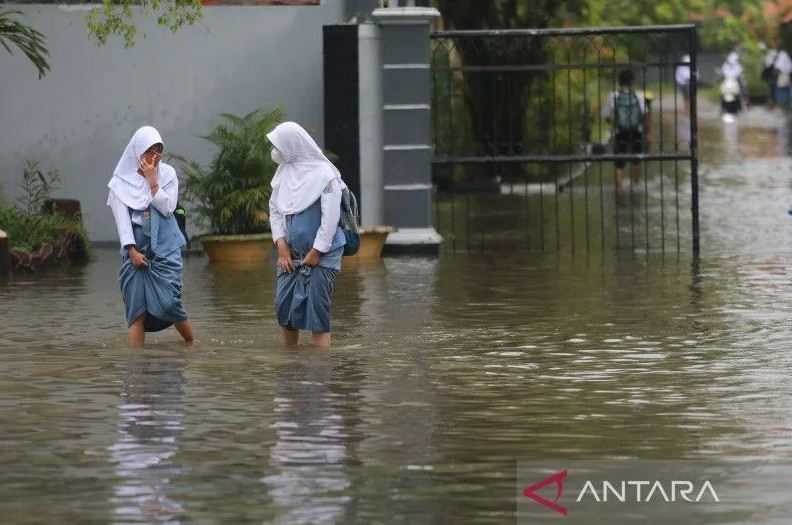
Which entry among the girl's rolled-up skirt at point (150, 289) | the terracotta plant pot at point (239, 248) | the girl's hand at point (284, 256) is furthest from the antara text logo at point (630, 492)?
the terracotta plant pot at point (239, 248)

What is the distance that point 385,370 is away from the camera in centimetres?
1283

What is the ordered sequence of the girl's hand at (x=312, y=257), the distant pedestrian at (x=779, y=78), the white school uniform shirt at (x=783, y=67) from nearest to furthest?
1. the girl's hand at (x=312, y=257)
2. the white school uniform shirt at (x=783, y=67)
3. the distant pedestrian at (x=779, y=78)

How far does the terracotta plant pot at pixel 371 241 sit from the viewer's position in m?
20.2

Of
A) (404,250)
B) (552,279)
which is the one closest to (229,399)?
(552,279)

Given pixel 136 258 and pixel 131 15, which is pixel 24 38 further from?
pixel 136 258

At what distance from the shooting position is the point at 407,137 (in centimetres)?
2097

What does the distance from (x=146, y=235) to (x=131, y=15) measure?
6.08 m

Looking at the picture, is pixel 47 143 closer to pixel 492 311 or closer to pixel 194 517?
pixel 492 311

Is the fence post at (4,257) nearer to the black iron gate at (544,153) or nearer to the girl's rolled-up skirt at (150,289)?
the black iron gate at (544,153)

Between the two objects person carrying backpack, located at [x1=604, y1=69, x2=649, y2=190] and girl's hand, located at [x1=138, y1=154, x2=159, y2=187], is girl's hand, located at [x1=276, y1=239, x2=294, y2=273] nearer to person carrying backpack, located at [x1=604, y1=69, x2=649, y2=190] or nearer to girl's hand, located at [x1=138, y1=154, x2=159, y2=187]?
girl's hand, located at [x1=138, y1=154, x2=159, y2=187]

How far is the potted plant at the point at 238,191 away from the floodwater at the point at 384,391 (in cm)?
81

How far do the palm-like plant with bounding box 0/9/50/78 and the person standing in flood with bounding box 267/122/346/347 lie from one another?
682 centimetres

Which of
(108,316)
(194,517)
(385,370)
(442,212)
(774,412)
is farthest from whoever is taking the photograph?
(442,212)

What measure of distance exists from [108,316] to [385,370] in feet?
11.8
